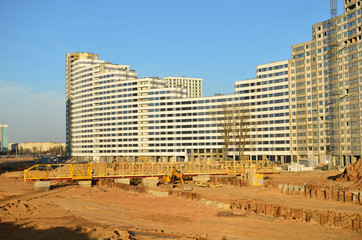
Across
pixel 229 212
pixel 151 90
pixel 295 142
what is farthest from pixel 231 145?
pixel 229 212

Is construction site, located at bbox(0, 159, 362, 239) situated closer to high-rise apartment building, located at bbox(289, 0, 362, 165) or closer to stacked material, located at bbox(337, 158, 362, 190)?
stacked material, located at bbox(337, 158, 362, 190)

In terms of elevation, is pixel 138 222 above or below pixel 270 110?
below

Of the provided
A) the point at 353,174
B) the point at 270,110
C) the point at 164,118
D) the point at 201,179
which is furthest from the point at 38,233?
the point at 164,118

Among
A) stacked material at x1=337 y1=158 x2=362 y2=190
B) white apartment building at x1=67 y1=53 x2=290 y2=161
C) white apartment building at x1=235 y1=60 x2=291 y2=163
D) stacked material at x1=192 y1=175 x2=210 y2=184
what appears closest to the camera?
stacked material at x1=337 y1=158 x2=362 y2=190

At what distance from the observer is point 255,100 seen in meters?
151

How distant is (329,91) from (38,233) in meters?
119

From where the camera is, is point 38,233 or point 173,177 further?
point 173,177

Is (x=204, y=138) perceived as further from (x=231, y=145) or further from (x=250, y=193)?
(x=250, y=193)

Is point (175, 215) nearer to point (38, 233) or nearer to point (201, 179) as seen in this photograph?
point (38, 233)

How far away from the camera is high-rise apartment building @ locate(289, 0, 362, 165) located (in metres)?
118

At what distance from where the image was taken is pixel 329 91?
128875 mm

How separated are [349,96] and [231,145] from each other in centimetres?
5001

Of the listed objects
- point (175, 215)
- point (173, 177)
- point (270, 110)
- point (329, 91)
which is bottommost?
point (175, 215)

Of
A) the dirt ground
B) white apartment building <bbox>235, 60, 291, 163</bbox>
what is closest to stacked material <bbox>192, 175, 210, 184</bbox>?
the dirt ground
